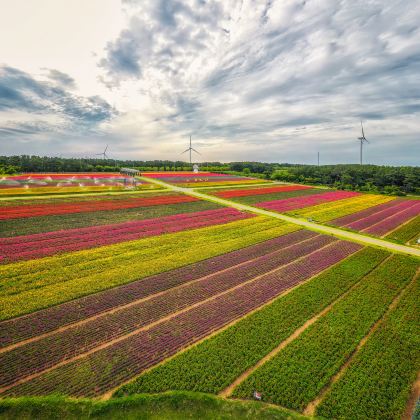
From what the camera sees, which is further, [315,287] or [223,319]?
[315,287]

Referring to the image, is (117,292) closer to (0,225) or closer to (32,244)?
(32,244)

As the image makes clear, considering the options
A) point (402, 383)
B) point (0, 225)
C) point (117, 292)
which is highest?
point (0, 225)

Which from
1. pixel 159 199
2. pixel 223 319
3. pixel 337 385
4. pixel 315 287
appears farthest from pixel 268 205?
pixel 337 385

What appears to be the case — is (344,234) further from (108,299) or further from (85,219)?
(85,219)

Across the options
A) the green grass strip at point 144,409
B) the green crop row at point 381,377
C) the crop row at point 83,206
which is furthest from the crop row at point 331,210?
the green grass strip at point 144,409

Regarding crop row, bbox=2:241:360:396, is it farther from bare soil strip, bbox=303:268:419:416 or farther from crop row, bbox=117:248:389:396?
bare soil strip, bbox=303:268:419:416

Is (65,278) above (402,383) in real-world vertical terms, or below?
above
